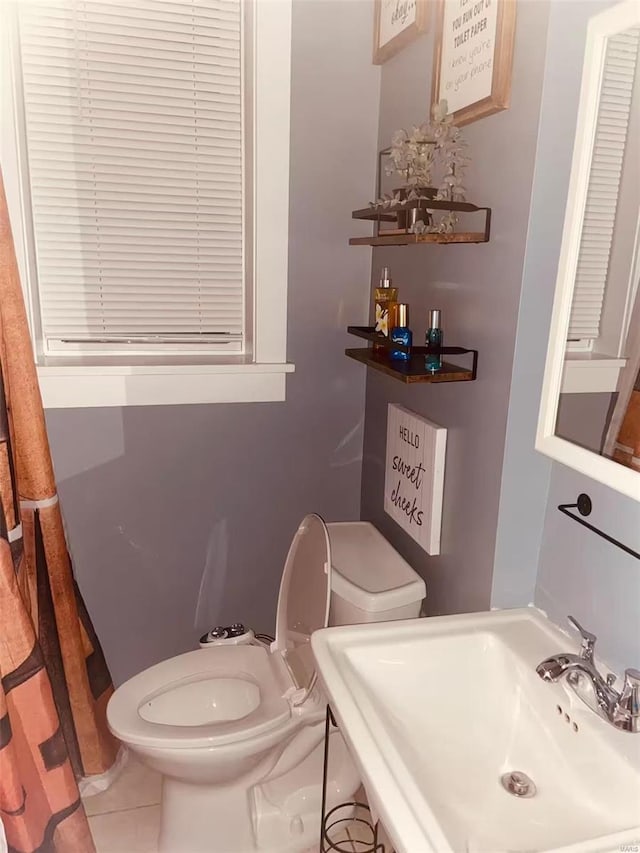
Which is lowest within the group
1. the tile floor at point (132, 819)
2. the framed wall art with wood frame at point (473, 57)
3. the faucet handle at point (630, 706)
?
the tile floor at point (132, 819)

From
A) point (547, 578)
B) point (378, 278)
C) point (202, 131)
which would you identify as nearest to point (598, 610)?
point (547, 578)

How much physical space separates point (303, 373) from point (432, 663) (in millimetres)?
1071

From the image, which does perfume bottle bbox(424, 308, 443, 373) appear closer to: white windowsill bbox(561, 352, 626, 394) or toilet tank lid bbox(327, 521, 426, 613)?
white windowsill bbox(561, 352, 626, 394)

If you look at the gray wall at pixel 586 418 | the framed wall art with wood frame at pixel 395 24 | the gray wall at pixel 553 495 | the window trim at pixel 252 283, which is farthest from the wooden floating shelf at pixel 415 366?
the framed wall art with wood frame at pixel 395 24

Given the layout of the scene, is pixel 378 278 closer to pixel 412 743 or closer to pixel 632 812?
pixel 412 743

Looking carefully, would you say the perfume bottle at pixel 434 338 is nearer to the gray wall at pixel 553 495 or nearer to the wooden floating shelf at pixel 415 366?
the wooden floating shelf at pixel 415 366

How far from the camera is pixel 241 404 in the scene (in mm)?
2059

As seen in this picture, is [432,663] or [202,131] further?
[202,131]

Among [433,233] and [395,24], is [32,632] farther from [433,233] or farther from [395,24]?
[395,24]

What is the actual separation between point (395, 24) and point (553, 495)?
126 centimetres

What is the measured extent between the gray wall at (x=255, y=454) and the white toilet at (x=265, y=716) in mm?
314

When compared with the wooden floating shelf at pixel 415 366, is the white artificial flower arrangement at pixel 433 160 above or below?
above

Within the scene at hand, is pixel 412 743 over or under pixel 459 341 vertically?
under

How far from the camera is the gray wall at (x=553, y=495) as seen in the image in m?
1.12
